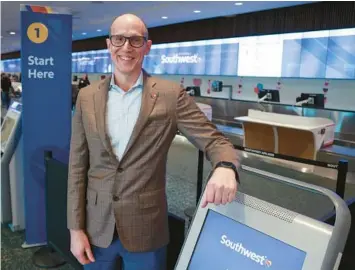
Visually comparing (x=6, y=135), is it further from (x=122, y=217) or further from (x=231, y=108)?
(x=231, y=108)

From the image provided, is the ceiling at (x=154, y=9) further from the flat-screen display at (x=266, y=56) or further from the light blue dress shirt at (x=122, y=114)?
the light blue dress shirt at (x=122, y=114)

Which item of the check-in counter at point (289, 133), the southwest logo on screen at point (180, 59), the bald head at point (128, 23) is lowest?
the check-in counter at point (289, 133)

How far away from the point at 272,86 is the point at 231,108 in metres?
1.05

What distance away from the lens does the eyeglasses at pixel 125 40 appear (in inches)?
50.8

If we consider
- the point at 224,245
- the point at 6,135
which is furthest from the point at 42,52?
the point at 224,245

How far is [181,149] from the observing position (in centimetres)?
587

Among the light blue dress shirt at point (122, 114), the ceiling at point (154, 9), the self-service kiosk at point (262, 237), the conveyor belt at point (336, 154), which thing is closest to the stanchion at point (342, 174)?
the self-service kiosk at point (262, 237)

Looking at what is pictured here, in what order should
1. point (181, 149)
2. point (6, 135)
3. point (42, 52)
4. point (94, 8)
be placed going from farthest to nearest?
point (94, 8), point (181, 149), point (6, 135), point (42, 52)

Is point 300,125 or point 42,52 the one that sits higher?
point 42,52

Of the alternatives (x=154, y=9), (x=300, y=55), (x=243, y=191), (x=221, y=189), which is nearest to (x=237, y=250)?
(x=221, y=189)

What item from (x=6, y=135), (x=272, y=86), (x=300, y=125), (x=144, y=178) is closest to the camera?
(x=144, y=178)

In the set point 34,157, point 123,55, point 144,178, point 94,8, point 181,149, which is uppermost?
point 94,8

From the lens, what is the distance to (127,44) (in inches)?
50.5

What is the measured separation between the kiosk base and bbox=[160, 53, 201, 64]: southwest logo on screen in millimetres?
7521
